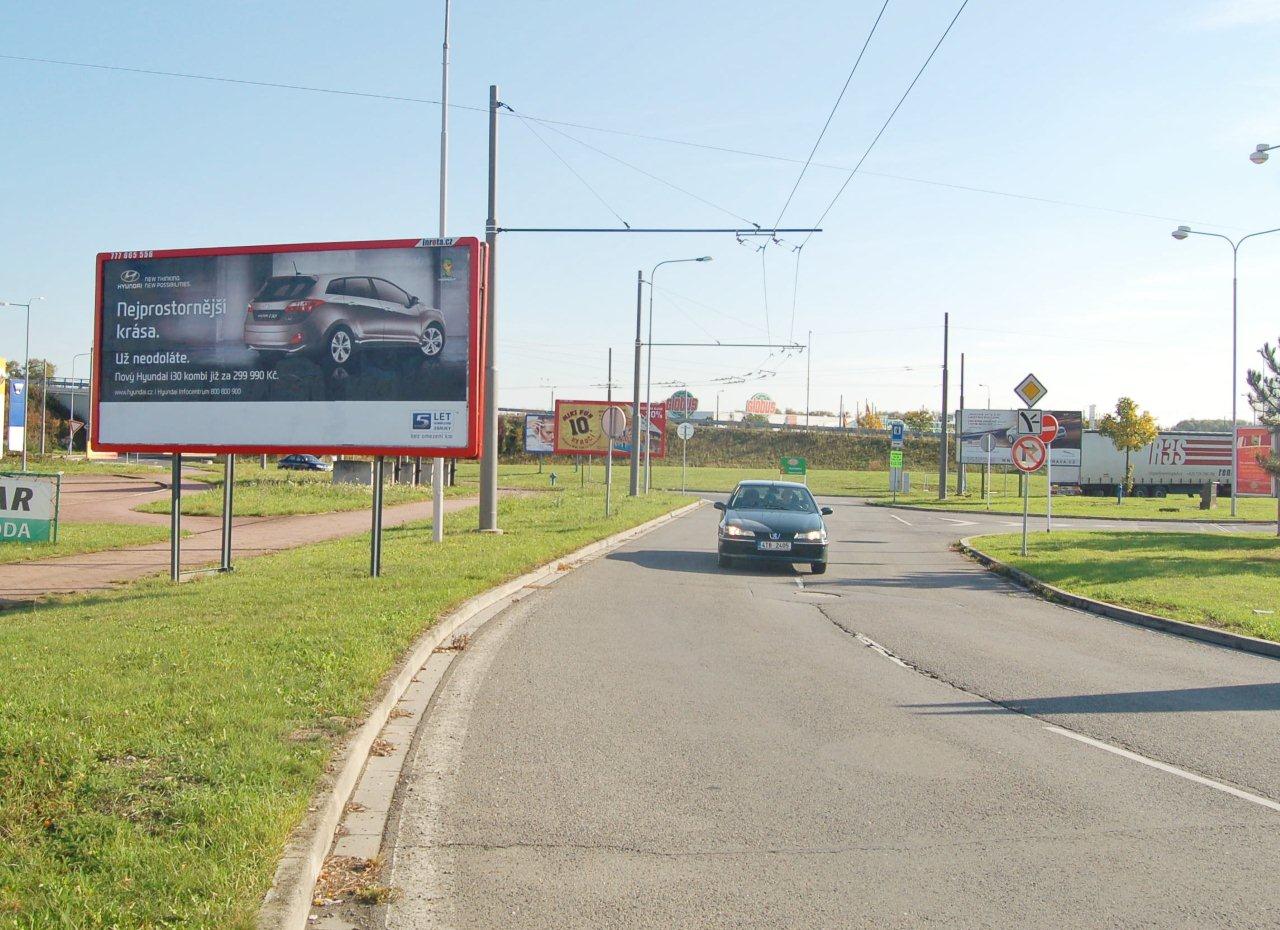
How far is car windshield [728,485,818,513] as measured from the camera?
19.6 m

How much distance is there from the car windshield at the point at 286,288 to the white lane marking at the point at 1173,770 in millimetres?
10081

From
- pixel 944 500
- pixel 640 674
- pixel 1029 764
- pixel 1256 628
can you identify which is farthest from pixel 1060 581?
pixel 944 500

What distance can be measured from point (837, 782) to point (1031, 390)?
17277 millimetres

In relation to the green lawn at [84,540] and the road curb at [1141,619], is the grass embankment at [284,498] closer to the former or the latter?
the green lawn at [84,540]

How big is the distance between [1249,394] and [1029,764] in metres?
21.6

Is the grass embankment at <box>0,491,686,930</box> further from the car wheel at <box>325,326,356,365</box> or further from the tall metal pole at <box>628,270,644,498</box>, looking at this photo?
the tall metal pole at <box>628,270,644,498</box>

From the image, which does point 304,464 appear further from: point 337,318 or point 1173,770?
point 1173,770

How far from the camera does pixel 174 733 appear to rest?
6125 millimetres

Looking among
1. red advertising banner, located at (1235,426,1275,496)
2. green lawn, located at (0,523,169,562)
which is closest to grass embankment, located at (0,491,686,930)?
green lawn, located at (0,523,169,562)

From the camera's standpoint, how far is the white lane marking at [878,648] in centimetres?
1038

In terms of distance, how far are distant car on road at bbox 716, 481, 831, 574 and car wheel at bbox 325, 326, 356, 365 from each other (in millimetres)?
6748

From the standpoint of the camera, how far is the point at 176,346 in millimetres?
14422

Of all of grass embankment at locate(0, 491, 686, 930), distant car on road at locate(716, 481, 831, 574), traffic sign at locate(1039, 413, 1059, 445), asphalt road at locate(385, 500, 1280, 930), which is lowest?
asphalt road at locate(385, 500, 1280, 930)

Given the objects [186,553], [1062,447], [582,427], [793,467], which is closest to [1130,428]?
[1062,447]
